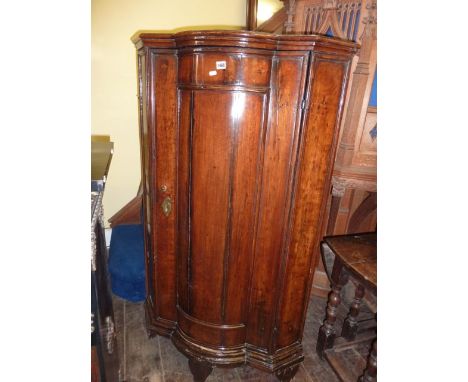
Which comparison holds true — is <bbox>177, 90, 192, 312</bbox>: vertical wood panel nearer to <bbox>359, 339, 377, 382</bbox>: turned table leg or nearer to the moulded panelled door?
the moulded panelled door

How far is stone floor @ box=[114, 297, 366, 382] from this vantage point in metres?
1.86

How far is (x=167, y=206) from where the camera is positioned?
5.37 feet

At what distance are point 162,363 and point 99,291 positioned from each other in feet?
3.39

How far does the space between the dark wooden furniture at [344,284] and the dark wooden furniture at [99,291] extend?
3.87 feet

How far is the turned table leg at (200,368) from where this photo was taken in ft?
5.68

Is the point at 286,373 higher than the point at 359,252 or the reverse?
the reverse

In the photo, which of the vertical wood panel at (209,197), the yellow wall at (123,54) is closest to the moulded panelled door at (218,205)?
the vertical wood panel at (209,197)

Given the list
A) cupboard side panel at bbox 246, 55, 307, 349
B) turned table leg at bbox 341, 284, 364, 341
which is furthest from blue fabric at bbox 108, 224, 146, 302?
turned table leg at bbox 341, 284, 364, 341

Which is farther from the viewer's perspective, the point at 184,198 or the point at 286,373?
the point at 286,373

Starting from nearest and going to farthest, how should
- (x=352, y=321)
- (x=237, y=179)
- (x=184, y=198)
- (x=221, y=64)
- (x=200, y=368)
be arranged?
(x=221, y=64)
(x=237, y=179)
(x=184, y=198)
(x=200, y=368)
(x=352, y=321)

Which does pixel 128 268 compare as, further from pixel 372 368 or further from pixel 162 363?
pixel 372 368

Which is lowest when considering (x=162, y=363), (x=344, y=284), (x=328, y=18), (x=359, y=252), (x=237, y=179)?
(x=162, y=363)

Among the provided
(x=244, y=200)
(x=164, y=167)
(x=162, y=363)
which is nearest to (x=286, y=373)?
(x=162, y=363)
